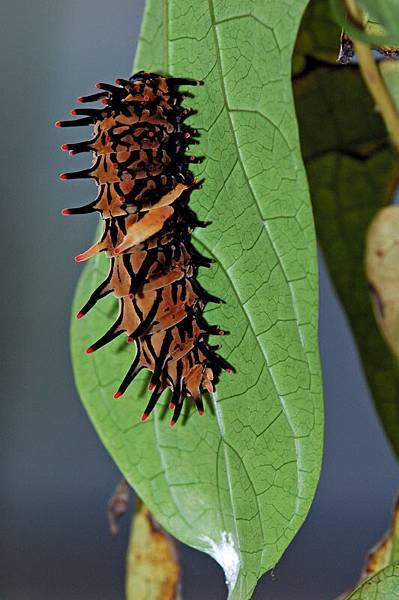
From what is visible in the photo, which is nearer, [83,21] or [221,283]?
[221,283]

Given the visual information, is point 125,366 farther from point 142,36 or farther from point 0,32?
point 0,32

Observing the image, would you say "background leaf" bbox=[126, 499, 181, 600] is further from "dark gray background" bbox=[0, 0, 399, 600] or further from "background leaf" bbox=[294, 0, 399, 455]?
"dark gray background" bbox=[0, 0, 399, 600]

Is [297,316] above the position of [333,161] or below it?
below

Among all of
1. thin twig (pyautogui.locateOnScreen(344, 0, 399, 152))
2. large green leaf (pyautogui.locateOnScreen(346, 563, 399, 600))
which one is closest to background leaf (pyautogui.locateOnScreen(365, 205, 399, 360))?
thin twig (pyautogui.locateOnScreen(344, 0, 399, 152))

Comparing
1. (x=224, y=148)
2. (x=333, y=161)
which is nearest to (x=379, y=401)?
(x=333, y=161)

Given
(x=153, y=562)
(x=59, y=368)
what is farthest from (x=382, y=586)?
(x=59, y=368)

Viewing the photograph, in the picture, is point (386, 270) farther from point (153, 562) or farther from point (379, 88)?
point (153, 562)
